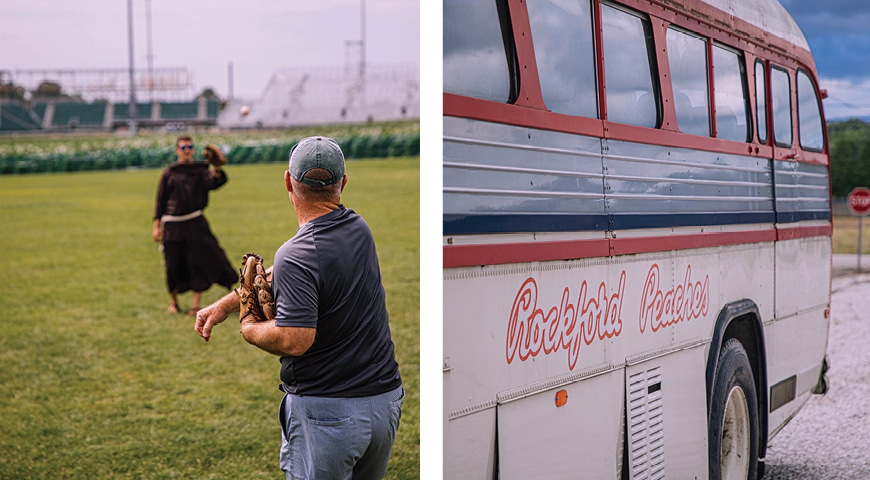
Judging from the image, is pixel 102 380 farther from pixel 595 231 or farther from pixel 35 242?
pixel 35 242

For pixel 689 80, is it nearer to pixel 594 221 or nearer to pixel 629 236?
pixel 629 236

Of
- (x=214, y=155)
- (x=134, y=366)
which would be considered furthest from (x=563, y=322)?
(x=134, y=366)

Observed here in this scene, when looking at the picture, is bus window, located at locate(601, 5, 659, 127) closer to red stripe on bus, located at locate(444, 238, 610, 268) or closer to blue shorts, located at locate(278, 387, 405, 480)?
red stripe on bus, located at locate(444, 238, 610, 268)

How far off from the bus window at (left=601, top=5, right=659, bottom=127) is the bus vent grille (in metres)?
0.81

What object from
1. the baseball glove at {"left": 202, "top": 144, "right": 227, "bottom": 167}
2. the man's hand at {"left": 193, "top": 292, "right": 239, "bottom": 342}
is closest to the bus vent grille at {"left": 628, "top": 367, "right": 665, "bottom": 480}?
the man's hand at {"left": 193, "top": 292, "right": 239, "bottom": 342}

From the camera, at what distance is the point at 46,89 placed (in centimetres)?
4369

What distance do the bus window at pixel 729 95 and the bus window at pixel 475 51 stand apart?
47.0 inches

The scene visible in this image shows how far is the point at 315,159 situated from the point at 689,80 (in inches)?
51.2

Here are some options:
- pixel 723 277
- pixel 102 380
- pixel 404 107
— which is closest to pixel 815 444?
pixel 723 277

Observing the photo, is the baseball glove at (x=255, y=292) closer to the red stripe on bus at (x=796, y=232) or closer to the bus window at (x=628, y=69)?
the bus window at (x=628, y=69)

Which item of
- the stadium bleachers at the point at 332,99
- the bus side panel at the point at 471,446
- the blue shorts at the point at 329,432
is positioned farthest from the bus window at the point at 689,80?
the stadium bleachers at the point at 332,99

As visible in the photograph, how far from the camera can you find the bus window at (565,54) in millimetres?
2500

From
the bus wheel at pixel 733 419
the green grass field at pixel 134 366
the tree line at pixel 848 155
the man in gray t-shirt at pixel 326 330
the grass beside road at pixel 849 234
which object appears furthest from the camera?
the green grass field at pixel 134 366

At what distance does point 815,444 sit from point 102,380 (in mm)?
5946
